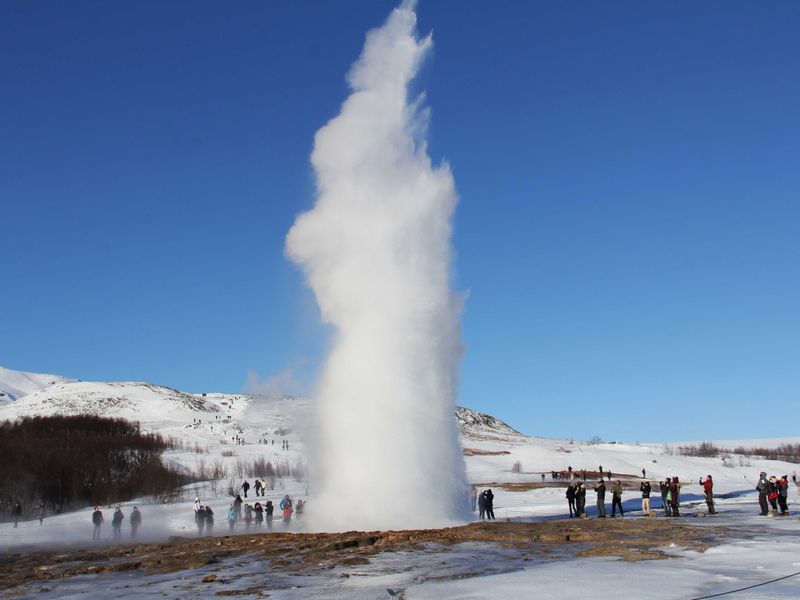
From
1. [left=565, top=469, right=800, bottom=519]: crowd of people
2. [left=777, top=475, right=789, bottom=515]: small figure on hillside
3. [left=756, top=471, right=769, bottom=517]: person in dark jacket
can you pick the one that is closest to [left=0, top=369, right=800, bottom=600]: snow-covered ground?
[left=756, top=471, right=769, bottom=517]: person in dark jacket

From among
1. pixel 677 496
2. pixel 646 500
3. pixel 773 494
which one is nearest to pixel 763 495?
pixel 773 494

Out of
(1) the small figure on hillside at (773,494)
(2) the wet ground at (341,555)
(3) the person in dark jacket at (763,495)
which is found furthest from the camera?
(3) the person in dark jacket at (763,495)

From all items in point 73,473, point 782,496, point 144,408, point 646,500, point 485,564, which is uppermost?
point 144,408

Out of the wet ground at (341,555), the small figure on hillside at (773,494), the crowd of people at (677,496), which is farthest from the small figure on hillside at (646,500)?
the wet ground at (341,555)

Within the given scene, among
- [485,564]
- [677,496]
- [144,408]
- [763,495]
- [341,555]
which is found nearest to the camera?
[485,564]

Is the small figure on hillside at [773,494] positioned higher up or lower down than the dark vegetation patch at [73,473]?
lower down

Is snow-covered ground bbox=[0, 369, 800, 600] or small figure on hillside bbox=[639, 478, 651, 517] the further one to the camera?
small figure on hillside bbox=[639, 478, 651, 517]

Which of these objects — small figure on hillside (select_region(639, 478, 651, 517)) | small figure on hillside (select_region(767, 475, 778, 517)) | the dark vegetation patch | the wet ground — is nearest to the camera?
the wet ground

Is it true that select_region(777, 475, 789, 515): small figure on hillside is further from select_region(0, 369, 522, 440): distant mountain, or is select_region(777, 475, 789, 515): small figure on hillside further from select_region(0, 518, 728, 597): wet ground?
select_region(0, 369, 522, 440): distant mountain

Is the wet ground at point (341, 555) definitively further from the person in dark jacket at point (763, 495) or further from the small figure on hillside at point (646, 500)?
the small figure on hillside at point (646, 500)

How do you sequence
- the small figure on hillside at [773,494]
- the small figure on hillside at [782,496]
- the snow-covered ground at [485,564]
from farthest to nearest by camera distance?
the small figure on hillside at [773,494] < the small figure on hillside at [782,496] < the snow-covered ground at [485,564]

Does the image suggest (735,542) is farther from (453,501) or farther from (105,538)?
(105,538)

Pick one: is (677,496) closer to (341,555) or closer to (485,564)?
(485,564)

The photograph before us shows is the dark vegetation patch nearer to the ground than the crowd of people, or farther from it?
farther from it
